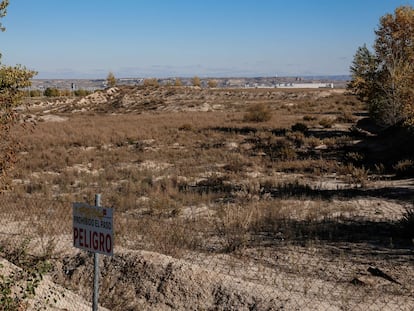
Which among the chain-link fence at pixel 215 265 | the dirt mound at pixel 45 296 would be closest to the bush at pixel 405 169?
the chain-link fence at pixel 215 265

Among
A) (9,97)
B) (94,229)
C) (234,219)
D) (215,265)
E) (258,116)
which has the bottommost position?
(215,265)

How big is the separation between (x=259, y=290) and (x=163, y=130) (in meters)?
28.5

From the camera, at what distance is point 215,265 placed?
8.91 m

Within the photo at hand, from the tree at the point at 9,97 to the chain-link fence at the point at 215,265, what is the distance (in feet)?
5.23

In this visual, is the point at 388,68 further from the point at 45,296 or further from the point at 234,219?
the point at 45,296

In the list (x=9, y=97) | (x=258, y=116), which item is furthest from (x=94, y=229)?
(x=258, y=116)

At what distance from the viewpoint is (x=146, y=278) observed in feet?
26.5

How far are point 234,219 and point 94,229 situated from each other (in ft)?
21.7

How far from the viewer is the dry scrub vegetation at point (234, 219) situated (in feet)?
25.5

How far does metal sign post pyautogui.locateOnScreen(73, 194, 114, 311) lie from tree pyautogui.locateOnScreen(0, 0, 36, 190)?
3652 mm

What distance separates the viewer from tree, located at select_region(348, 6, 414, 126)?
2700 centimetres

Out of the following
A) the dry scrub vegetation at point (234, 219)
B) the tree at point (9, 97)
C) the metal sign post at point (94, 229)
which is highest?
the tree at point (9, 97)

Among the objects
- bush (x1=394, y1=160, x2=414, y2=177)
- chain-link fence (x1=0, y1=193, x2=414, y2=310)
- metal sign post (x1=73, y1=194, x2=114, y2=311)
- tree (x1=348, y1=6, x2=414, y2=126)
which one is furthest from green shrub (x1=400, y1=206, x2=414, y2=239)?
tree (x1=348, y1=6, x2=414, y2=126)

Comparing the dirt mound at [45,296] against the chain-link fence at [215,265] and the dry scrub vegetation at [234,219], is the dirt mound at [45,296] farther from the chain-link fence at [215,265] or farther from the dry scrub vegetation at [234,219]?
the dry scrub vegetation at [234,219]
